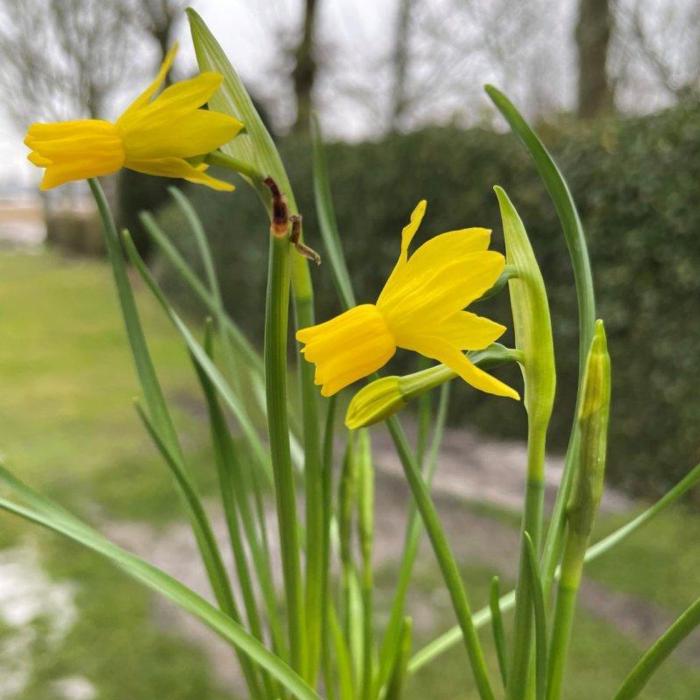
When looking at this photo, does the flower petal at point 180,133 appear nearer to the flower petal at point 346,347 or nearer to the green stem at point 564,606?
the flower petal at point 346,347

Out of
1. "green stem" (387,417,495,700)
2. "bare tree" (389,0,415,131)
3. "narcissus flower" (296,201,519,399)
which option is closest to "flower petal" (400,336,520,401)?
"narcissus flower" (296,201,519,399)

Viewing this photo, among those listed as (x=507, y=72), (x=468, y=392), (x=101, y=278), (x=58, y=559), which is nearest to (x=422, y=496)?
(x=58, y=559)

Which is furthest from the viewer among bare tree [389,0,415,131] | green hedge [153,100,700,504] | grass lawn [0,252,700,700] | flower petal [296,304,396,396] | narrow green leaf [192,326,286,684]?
bare tree [389,0,415,131]

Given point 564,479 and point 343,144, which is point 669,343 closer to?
point 564,479

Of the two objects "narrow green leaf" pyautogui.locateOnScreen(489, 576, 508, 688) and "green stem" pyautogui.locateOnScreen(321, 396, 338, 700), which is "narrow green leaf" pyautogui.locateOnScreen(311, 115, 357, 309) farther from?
"narrow green leaf" pyautogui.locateOnScreen(489, 576, 508, 688)

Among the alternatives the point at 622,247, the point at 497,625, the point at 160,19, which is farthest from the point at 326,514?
the point at 160,19
